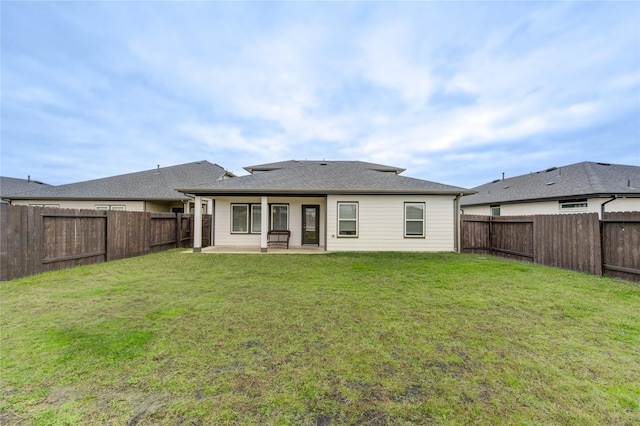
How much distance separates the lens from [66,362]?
8.38 ft

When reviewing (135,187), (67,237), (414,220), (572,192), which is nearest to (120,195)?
(135,187)

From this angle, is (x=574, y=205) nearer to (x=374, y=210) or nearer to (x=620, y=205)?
(x=620, y=205)

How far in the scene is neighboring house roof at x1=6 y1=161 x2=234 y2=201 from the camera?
50.4 ft

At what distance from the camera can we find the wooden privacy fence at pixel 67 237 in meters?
5.89

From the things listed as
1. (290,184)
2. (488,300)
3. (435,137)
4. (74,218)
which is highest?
(435,137)

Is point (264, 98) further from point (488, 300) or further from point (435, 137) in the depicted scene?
point (488, 300)

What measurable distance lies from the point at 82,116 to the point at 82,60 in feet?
34.4

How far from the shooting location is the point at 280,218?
43.1 feet

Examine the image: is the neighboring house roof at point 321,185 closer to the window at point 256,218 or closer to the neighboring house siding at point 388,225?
the neighboring house siding at point 388,225

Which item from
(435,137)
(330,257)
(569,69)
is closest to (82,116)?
(330,257)

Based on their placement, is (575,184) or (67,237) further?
(575,184)

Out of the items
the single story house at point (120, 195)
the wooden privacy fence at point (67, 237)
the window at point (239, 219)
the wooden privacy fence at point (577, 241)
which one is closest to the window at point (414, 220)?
the wooden privacy fence at point (577, 241)

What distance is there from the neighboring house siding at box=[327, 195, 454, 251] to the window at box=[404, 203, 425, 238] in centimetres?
19

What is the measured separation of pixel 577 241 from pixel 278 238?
10.5 meters
